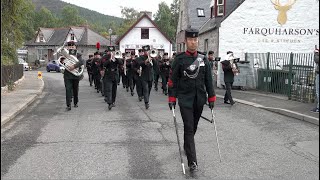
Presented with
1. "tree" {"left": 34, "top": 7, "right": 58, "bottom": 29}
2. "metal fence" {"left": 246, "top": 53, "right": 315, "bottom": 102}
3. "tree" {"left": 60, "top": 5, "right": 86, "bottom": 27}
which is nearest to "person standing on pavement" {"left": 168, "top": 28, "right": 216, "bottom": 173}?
"metal fence" {"left": 246, "top": 53, "right": 315, "bottom": 102}

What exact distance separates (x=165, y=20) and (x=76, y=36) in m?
24.9

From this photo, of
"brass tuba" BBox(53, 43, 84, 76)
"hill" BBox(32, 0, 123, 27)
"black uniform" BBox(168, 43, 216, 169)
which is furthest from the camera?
"hill" BBox(32, 0, 123, 27)

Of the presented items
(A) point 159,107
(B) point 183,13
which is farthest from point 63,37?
(A) point 159,107

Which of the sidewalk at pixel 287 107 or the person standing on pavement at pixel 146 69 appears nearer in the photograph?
the sidewalk at pixel 287 107

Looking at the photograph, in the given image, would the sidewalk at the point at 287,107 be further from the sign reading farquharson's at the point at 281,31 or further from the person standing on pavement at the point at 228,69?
the sign reading farquharson's at the point at 281,31

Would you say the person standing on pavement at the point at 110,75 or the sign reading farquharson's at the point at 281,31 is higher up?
the sign reading farquharson's at the point at 281,31

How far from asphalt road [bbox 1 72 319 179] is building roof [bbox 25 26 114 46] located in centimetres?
5577

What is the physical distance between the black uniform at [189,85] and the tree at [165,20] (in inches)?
3117

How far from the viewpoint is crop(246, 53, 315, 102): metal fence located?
12.8m

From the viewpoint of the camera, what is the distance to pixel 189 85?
546 centimetres

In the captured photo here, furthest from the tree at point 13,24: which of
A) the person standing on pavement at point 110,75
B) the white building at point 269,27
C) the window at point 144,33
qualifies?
the window at point 144,33

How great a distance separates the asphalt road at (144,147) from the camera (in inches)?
208

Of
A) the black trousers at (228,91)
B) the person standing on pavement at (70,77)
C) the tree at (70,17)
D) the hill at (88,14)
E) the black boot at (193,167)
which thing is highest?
the hill at (88,14)

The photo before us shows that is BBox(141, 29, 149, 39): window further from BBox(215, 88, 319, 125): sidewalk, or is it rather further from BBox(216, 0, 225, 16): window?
BBox(215, 88, 319, 125): sidewalk
